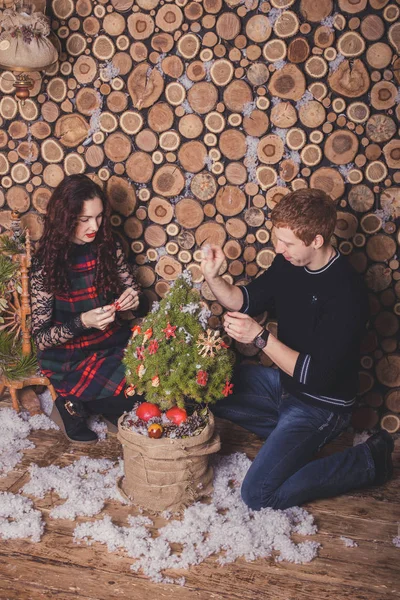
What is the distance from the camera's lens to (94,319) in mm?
2785

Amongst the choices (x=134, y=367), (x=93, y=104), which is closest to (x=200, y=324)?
(x=134, y=367)

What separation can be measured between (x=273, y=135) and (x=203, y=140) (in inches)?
14.3

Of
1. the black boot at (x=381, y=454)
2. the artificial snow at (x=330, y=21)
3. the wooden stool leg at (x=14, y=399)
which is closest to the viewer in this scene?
the black boot at (x=381, y=454)

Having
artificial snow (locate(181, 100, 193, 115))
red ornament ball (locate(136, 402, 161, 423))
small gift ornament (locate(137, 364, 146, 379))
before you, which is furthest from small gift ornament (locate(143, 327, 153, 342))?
artificial snow (locate(181, 100, 193, 115))

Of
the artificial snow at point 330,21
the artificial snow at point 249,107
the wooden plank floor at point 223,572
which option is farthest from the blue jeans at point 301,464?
the artificial snow at point 330,21

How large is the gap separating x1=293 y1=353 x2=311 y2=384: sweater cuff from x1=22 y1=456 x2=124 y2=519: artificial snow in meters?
0.93

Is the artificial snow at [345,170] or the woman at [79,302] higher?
the artificial snow at [345,170]

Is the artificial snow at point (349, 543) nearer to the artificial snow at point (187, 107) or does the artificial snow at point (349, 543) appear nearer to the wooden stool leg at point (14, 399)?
the wooden stool leg at point (14, 399)

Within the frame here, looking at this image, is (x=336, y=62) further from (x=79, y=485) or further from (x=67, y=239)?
(x=79, y=485)

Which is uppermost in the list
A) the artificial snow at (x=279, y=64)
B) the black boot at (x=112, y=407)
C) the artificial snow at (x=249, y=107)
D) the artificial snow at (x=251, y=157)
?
the artificial snow at (x=279, y=64)

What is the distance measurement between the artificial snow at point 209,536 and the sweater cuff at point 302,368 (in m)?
0.56

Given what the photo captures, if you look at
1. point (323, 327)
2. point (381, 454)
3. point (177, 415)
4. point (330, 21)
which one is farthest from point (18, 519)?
point (330, 21)

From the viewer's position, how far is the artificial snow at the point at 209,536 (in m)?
2.16

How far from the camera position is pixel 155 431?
7.82ft
